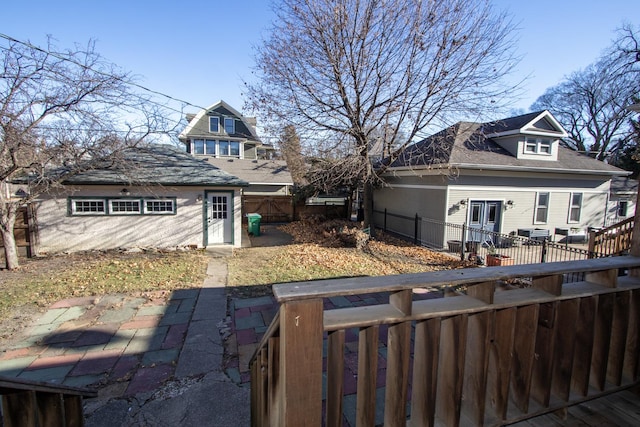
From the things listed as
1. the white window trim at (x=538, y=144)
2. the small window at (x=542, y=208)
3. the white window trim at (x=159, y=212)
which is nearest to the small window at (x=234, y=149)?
the white window trim at (x=159, y=212)

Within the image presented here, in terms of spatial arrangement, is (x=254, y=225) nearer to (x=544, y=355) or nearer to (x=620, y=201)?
(x=544, y=355)

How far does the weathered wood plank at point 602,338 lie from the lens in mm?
1996

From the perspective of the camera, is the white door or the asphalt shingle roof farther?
the asphalt shingle roof

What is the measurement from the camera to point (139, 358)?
3.92 metres

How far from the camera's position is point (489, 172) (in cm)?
1218

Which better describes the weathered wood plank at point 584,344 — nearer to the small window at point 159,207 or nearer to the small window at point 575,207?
the small window at point 159,207

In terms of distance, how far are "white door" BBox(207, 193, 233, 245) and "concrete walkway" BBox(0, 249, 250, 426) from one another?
5294 mm

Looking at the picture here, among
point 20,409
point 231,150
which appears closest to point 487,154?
point 20,409

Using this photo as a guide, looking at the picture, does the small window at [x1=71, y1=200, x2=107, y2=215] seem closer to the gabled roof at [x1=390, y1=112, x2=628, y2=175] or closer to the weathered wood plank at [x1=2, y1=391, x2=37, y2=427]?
the weathered wood plank at [x1=2, y1=391, x2=37, y2=427]

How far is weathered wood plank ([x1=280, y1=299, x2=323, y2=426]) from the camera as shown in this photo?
4.14 feet

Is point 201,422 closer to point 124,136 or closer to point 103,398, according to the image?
point 103,398

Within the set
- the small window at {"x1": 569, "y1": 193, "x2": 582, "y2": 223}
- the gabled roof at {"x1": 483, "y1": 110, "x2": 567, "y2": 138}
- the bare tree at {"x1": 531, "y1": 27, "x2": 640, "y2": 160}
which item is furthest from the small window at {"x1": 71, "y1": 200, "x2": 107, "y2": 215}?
the bare tree at {"x1": 531, "y1": 27, "x2": 640, "y2": 160}

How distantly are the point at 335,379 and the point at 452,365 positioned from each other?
26.4 inches

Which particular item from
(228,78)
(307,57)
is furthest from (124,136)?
(307,57)
